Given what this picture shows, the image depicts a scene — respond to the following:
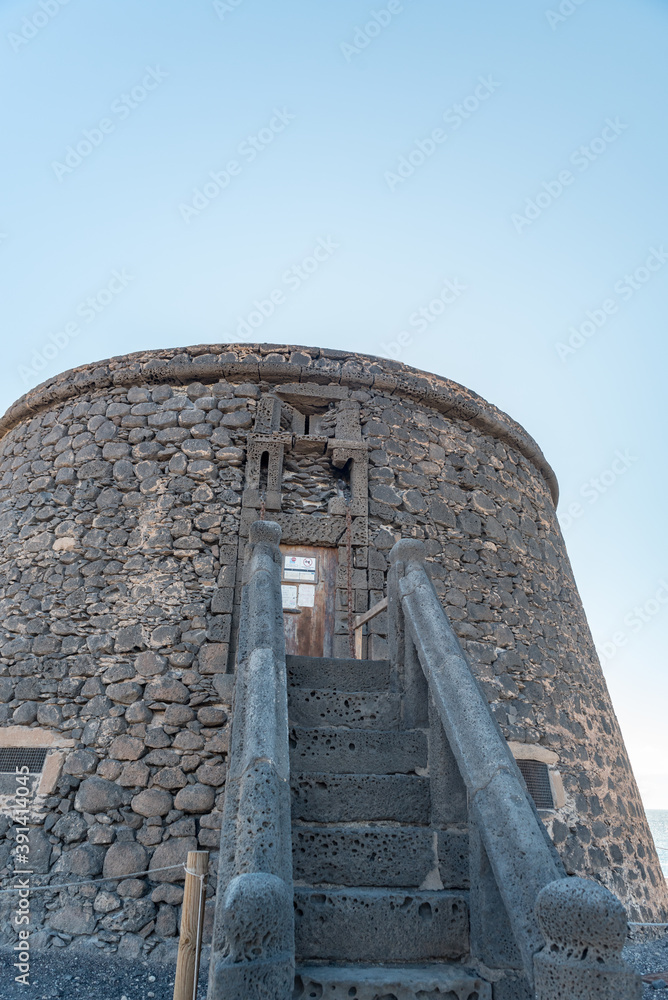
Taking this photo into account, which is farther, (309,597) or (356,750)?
(309,597)

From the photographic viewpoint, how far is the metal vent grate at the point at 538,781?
6.49 m

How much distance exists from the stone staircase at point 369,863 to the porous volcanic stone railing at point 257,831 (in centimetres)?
39

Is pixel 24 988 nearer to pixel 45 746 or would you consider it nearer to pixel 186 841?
pixel 186 841

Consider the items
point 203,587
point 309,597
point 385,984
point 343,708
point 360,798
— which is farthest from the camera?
point 309,597

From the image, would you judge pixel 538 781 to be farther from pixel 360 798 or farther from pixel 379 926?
pixel 379 926

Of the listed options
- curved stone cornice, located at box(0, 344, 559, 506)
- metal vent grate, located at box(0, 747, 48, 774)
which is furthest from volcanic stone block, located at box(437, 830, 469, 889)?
curved stone cornice, located at box(0, 344, 559, 506)

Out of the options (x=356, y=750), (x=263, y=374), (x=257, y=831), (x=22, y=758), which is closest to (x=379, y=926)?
(x=257, y=831)

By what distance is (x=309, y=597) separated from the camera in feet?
22.1

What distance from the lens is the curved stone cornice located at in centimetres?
754

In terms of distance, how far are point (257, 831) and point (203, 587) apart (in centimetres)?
419

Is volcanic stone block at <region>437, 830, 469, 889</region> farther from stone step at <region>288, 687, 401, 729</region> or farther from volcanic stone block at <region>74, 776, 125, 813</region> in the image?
volcanic stone block at <region>74, 776, 125, 813</region>

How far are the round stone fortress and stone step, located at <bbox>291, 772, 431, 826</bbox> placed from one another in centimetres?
260

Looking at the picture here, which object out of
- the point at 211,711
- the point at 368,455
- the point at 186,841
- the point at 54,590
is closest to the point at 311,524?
the point at 368,455

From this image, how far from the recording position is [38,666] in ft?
20.5
